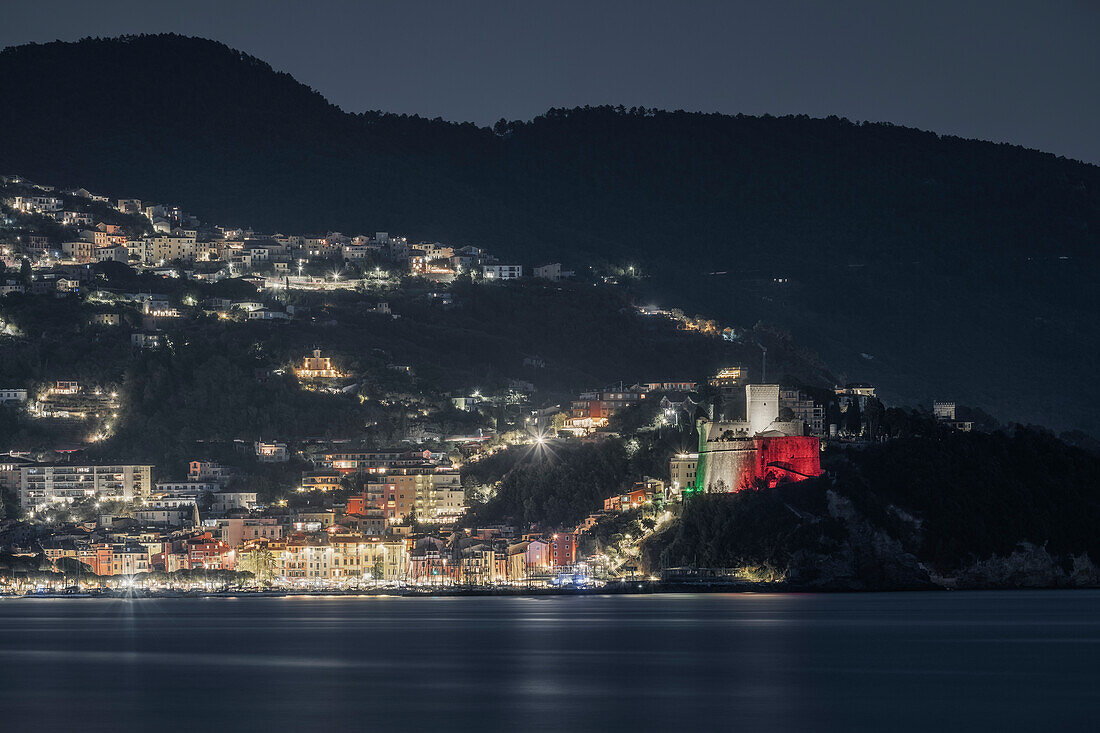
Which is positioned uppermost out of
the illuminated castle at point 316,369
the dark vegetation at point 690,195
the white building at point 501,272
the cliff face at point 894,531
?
the dark vegetation at point 690,195

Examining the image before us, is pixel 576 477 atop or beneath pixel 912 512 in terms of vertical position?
atop

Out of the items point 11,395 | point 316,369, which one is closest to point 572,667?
point 316,369

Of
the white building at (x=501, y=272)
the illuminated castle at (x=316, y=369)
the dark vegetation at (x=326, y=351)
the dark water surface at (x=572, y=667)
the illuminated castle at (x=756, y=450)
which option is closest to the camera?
the dark water surface at (x=572, y=667)

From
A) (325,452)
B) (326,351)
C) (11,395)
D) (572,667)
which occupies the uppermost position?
(326,351)

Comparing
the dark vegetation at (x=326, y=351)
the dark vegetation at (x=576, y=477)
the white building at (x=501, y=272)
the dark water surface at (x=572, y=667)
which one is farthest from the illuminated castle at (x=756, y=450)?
the white building at (x=501, y=272)

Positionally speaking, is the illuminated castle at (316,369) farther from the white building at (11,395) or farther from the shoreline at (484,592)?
the shoreline at (484,592)

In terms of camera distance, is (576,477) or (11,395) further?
(11,395)

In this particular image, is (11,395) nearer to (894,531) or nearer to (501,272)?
(501,272)
